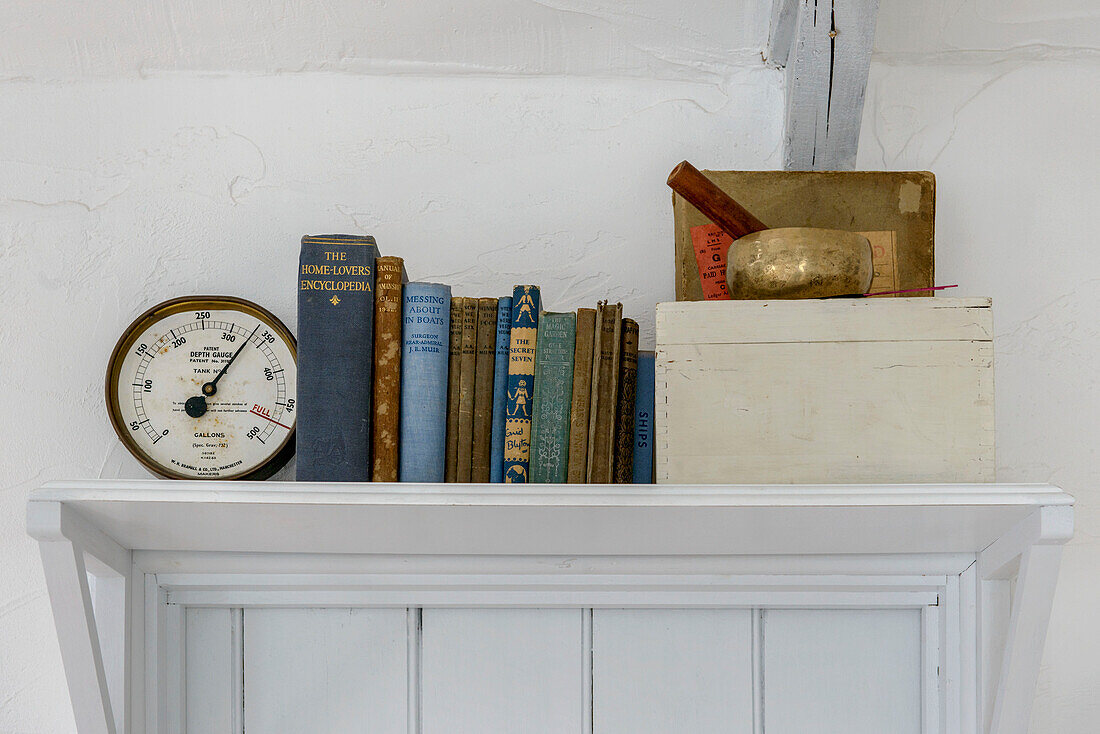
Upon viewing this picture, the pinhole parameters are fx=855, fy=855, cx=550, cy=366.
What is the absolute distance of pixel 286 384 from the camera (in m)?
0.90

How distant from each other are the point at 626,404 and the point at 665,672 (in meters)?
0.32

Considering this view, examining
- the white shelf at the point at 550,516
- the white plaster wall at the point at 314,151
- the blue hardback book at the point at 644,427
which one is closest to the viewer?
the white shelf at the point at 550,516

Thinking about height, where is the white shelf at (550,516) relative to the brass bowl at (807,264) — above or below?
below

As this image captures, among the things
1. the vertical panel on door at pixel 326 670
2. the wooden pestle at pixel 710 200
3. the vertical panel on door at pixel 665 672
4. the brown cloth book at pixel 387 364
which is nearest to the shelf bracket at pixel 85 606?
the vertical panel on door at pixel 326 670

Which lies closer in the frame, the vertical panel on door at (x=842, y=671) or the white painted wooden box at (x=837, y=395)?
the white painted wooden box at (x=837, y=395)

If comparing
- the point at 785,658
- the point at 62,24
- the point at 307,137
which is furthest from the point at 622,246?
the point at 62,24

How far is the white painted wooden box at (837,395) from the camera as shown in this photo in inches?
28.5

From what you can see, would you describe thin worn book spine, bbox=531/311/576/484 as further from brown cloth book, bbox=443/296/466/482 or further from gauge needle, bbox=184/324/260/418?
gauge needle, bbox=184/324/260/418

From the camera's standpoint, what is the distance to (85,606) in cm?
75

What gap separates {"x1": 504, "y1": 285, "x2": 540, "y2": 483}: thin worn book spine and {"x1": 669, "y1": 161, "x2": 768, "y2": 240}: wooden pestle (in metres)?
0.17

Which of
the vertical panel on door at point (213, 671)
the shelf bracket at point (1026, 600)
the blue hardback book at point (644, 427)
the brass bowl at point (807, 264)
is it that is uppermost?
the brass bowl at point (807, 264)

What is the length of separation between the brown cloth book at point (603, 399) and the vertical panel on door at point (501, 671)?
0.22 meters

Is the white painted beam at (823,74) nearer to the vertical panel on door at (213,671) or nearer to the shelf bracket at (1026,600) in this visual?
the shelf bracket at (1026,600)

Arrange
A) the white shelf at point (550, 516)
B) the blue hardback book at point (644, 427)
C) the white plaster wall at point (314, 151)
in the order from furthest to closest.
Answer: the white plaster wall at point (314, 151) < the blue hardback book at point (644, 427) < the white shelf at point (550, 516)
